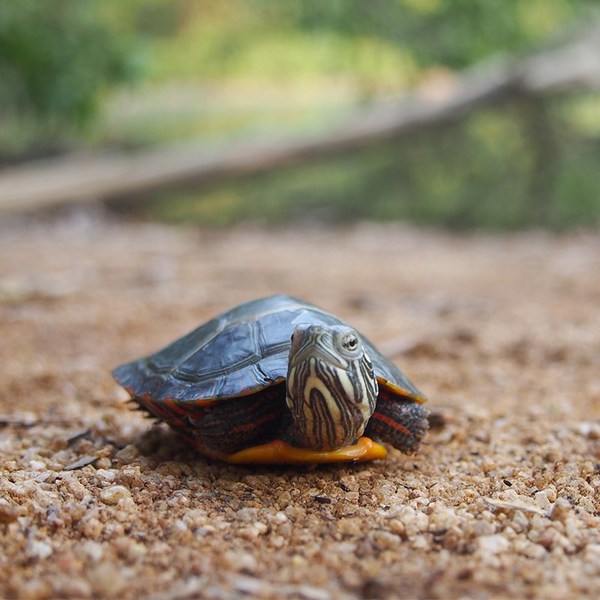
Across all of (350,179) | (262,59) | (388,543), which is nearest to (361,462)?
(388,543)

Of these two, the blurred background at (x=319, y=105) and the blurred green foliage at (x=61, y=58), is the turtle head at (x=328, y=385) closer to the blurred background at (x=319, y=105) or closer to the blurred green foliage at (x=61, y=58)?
the blurred background at (x=319, y=105)

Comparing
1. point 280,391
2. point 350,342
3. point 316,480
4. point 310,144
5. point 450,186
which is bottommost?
point 316,480

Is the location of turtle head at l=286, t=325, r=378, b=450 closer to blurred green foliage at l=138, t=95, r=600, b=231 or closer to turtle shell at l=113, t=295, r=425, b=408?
turtle shell at l=113, t=295, r=425, b=408

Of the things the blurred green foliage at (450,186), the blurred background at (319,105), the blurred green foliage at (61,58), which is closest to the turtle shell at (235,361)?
the blurred background at (319,105)

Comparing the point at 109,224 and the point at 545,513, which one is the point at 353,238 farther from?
the point at 545,513

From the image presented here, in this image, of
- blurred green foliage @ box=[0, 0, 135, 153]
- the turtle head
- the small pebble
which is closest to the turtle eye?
the turtle head

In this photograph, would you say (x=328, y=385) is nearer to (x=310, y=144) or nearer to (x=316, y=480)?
(x=316, y=480)

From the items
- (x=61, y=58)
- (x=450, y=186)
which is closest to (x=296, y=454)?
(x=61, y=58)
